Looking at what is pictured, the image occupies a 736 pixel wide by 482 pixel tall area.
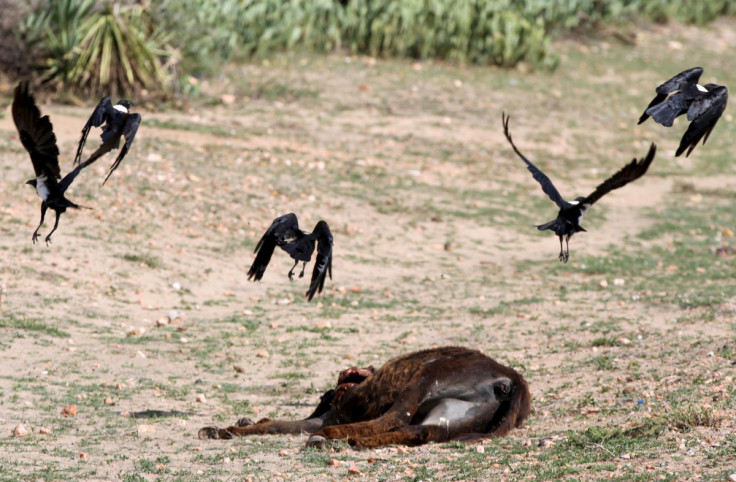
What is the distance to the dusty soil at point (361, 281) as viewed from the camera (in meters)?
5.88

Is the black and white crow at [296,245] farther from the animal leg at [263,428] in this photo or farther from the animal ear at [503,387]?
the animal ear at [503,387]

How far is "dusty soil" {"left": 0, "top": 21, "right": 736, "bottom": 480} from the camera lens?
588 cm

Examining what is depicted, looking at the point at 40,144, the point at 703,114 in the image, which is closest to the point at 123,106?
the point at 40,144

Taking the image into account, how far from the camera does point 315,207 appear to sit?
12.1 m

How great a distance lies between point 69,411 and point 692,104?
426 centimetres

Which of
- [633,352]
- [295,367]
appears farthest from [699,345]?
[295,367]

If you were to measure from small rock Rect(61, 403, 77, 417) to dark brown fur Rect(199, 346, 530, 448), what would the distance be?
3.00 ft

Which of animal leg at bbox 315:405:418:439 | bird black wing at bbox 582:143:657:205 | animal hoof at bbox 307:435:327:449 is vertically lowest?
animal hoof at bbox 307:435:327:449

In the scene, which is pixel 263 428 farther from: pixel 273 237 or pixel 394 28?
pixel 394 28

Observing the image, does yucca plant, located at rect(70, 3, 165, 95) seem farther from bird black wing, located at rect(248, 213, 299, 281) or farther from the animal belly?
the animal belly

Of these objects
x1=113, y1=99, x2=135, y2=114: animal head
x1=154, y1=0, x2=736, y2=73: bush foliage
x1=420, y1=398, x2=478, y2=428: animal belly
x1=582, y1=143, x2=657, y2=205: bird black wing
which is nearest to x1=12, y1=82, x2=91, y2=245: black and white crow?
x1=113, y1=99, x2=135, y2=114: animal head

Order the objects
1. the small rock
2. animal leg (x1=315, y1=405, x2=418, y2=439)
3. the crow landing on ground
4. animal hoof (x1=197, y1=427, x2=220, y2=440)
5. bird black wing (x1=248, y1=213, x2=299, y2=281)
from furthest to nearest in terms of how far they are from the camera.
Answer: the small rock, animal hoof (x1=197, y1=427, x2=220, y2=440), animal leg (x1=315, y1=405, x2=418, y2=439), bird black wing (x1=248, y1=213, x2=299, y2=281), the crow landing on ground

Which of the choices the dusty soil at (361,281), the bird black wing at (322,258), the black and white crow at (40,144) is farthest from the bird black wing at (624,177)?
the black and white crow at (40,144)

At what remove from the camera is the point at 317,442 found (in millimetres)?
5977
